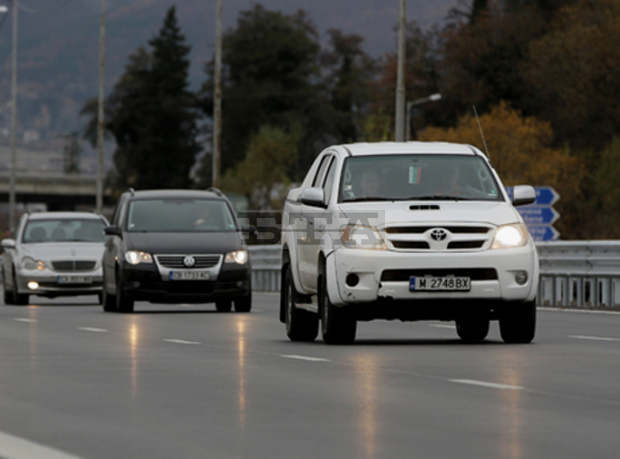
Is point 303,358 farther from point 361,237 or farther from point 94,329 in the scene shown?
point 94,329

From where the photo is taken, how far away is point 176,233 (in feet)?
93.7

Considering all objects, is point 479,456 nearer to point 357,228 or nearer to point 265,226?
point 357,228

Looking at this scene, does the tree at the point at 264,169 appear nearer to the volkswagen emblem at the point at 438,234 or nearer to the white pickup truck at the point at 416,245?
the white pickup truck at the point at 416,245

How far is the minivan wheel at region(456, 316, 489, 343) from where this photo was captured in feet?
63.6

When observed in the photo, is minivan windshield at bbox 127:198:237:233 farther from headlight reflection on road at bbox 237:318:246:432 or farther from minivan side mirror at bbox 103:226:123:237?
headlight reflection on road at bbox 237:318:246:432

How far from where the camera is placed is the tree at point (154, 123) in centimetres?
14025

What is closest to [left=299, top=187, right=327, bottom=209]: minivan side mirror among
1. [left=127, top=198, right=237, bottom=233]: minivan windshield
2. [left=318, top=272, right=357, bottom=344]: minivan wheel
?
[left=318, top=272, right=357, bottom=344]: minivan wheel

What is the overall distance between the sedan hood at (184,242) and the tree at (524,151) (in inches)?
2525

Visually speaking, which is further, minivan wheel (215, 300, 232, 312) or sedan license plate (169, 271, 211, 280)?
minivan wheel (215, 300, 232, 312)

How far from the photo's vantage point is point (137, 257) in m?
27.8

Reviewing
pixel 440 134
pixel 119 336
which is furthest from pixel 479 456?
pixel 440 134

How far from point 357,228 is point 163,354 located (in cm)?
228

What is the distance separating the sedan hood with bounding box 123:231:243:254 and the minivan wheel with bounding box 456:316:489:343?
8.52 meters

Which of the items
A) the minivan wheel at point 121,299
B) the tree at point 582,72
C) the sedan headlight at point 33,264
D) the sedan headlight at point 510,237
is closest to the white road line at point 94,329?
the minivan wheel at point 121,299
